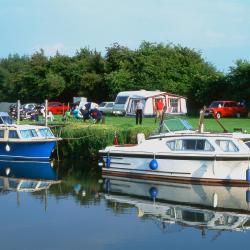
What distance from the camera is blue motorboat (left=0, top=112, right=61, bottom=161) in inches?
1447

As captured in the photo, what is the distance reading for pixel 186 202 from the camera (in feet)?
79.2

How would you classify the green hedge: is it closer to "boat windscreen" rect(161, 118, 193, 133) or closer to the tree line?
"boat windscreen" rect(161, 118, 193, 133)

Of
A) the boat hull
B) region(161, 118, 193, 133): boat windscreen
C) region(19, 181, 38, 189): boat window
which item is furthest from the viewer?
region(161, 118, 193, 133): boat windscreen

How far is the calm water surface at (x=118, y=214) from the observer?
59.9 ft

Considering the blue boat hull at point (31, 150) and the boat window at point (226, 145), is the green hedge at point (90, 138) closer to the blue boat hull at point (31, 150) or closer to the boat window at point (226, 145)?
the blue boat hull at point (31, 150)

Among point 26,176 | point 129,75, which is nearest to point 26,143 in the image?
point 26,176

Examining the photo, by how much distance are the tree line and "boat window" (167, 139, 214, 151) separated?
106 feet

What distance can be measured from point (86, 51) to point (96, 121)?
1530 inches

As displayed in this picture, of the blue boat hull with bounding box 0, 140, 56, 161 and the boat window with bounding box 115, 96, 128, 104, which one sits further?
the boat window with bounding box 115, 96, 128, 104

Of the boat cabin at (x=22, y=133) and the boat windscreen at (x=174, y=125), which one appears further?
the boat cabin at (x=22, y=133)

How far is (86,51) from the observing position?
8012cm

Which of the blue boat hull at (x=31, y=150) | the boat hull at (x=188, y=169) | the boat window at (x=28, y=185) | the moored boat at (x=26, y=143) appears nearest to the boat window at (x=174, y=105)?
the moored boat at (x=26, y=143)

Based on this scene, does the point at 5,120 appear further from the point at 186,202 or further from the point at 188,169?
the point at 186,202

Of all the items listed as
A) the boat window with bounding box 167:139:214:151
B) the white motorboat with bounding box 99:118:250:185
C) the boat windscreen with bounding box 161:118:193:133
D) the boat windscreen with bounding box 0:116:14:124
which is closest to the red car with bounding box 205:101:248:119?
the boat windscreen with bounding box 0:116:14:124
